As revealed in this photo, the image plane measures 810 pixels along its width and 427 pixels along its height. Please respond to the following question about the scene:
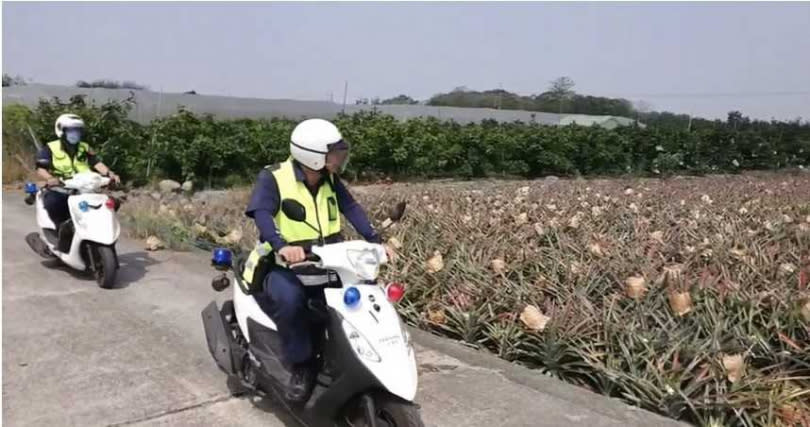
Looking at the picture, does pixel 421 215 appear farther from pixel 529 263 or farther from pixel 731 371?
pixel 731 371

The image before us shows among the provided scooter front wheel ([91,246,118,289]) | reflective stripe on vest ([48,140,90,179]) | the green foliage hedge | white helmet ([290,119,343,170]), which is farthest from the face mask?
the green foliage hedge

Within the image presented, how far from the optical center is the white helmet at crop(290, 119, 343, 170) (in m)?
3.13

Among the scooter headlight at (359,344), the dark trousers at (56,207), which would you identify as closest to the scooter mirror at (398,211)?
the scooter headlight at (359,344)

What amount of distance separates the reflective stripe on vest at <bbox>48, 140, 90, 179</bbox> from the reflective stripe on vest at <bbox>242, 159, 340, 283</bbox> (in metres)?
3.76

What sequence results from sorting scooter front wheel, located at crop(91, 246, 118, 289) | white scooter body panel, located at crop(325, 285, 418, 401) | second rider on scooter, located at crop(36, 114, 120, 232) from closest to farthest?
white scooter body panel, located at crop(325, 285, 418, 401)
scooter front wheel, located at crop(91, 246, 118, 289)
second rider on scooter, located at crop(36, 114, 120, 232)

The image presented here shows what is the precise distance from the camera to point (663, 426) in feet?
11.2

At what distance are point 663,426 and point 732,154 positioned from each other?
18528 millimetres

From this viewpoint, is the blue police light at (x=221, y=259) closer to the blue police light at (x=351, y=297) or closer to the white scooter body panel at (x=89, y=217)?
the blue police light at (x=351, y=297)

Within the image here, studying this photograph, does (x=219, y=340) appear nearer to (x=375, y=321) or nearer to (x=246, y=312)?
(x=246, y=312)

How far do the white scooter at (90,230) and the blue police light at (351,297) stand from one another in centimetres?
364

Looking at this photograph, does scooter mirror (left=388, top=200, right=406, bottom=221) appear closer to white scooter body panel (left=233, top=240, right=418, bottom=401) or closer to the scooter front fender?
white scooter body panel (left=233, top=240, right=418, bottom=401)

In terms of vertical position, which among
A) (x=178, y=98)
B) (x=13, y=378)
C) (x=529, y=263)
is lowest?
(x=13, y=378)

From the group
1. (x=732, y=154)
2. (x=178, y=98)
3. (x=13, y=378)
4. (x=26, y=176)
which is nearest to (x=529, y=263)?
(x=13, y=378)

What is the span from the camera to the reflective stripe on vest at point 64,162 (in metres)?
6.27
